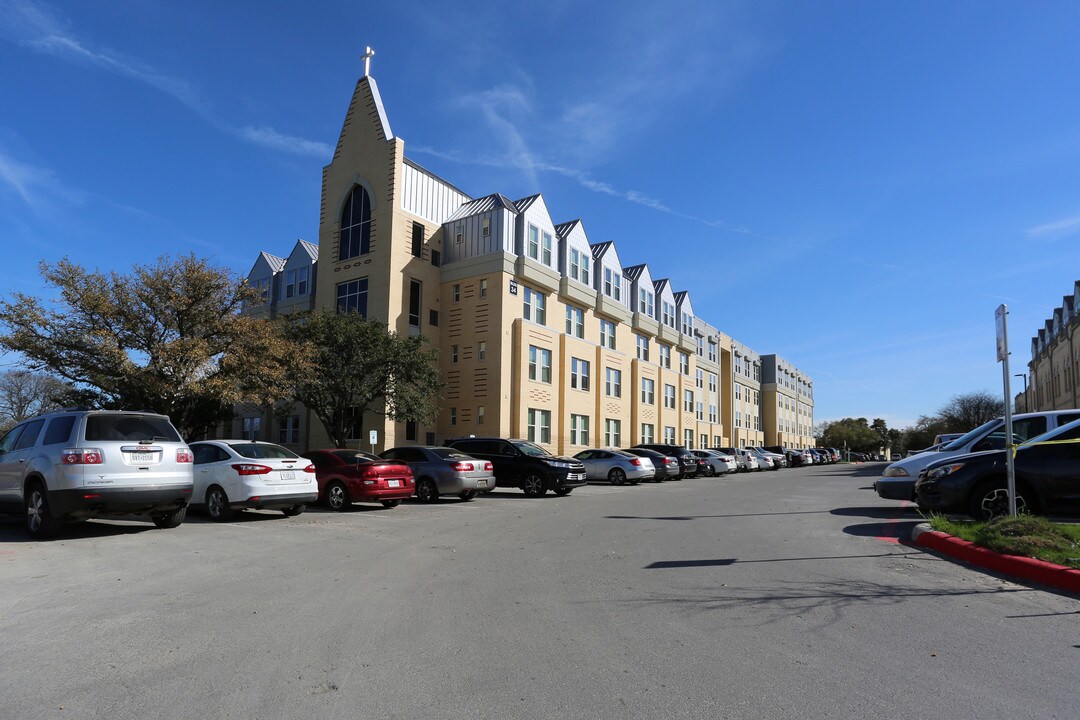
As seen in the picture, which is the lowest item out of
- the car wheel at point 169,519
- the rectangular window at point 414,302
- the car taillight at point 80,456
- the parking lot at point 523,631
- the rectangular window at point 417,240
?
the parking lot at point 523,631

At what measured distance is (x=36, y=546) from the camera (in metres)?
9.84

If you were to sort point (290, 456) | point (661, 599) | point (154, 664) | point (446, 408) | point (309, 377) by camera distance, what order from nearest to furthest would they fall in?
point (154, 664) < point (661, 599) < point (290, 456) < point (309, 377) < point (446, 408)

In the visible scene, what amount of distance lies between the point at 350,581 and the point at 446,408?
2762 cm

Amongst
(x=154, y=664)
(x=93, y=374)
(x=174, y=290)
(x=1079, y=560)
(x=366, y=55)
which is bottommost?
(x=154, y=664)

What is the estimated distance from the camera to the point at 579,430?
39719 mm

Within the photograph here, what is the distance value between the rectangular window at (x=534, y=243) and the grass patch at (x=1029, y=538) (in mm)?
28983

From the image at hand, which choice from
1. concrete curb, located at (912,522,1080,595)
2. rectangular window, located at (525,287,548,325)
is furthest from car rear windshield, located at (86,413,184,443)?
rectangular window, located at (525,287,548,325)

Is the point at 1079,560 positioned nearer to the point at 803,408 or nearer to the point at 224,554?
the point at 224,554

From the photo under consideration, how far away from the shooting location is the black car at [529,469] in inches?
803

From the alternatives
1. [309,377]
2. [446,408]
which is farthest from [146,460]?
[446,408]

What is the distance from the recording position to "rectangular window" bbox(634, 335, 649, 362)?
48.5 metres

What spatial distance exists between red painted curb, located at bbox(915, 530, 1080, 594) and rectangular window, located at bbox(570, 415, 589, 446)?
29935mm

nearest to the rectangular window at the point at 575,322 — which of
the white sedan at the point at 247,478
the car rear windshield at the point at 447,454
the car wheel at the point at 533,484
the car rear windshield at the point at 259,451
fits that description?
the car wheel at the point at 533,484

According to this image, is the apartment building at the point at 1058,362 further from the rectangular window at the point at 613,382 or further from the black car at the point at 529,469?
the black car at the point at 529,469
